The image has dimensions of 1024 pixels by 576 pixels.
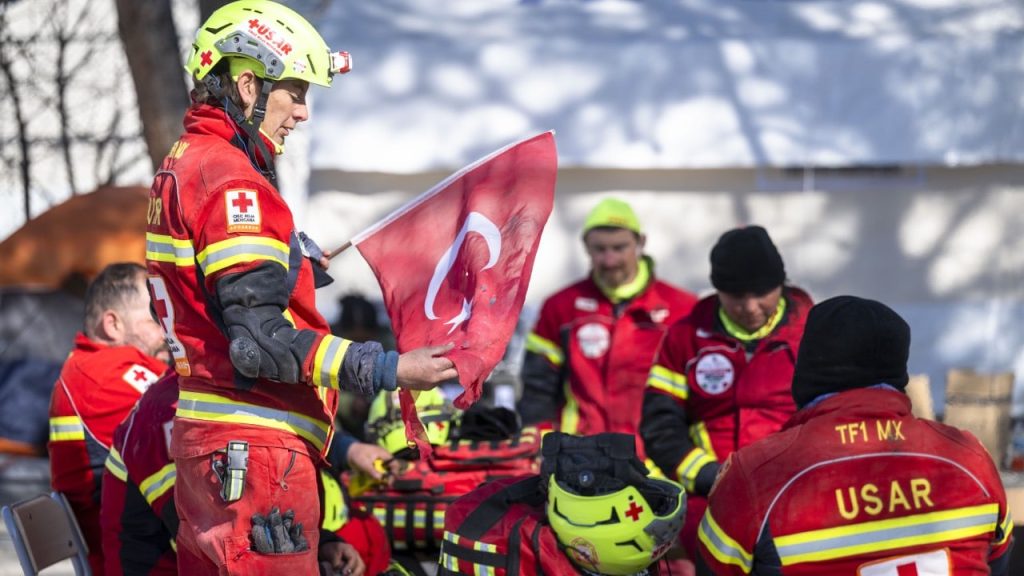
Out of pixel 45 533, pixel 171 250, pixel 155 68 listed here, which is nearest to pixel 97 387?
pixel 45 533

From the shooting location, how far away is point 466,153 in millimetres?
8008

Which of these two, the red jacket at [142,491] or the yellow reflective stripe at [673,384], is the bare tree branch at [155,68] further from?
the yellow reflective stripe at [673,384]

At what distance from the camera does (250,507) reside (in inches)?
116

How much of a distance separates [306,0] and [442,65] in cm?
120

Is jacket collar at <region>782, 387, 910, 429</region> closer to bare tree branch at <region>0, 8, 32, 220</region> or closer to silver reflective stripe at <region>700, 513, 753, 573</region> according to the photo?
silver reflective stripe at <region>700, 513, 753, 573</region>

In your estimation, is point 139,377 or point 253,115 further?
point 139,377

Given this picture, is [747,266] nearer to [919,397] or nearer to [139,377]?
[919,397]

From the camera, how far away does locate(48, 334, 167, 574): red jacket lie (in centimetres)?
434

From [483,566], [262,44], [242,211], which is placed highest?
[262,44]

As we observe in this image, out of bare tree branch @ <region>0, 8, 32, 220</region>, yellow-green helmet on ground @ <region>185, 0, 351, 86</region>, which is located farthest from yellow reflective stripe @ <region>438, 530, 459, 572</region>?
bare tree branch @ <region>0, 8, 32, 220</region>

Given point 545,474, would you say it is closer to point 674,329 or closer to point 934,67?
point 674,329

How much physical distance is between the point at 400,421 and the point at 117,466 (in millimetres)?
1070

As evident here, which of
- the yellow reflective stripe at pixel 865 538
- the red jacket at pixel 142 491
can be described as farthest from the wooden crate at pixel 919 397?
the red jacket at pixel 142 491

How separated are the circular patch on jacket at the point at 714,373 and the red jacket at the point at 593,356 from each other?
0.89 metres
